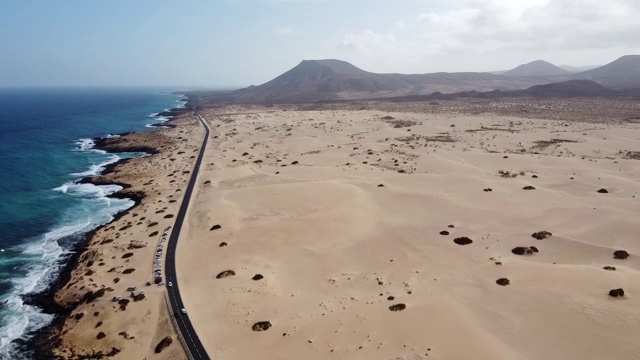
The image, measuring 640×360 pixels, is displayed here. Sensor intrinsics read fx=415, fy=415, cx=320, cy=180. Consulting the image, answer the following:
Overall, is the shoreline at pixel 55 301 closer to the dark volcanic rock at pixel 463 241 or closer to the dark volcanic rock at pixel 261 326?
the dark volcanic rock at pixel 261 326

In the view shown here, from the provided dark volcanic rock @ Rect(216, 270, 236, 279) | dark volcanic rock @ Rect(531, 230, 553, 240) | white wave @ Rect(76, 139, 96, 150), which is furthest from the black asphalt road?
white wave @ Rect(76, 139, 96, 150)

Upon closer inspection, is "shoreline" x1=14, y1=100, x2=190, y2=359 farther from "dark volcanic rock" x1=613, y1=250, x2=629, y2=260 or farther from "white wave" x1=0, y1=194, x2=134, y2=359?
"dark volcanic rock" x1=613, y1=250, x2=629, y2=260

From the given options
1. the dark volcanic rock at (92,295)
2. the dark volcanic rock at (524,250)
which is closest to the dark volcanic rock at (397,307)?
the dark volcanic rock at (524,250)

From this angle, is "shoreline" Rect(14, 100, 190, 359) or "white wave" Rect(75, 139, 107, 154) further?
"white wave" Rect(75, 139, 107, 154)

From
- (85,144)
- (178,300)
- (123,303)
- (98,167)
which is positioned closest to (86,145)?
(85,144)

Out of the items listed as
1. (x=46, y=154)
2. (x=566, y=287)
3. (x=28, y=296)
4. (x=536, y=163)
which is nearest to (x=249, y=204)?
(x=28, y=296)

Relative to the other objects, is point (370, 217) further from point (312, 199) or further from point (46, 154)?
point (46, 154)
